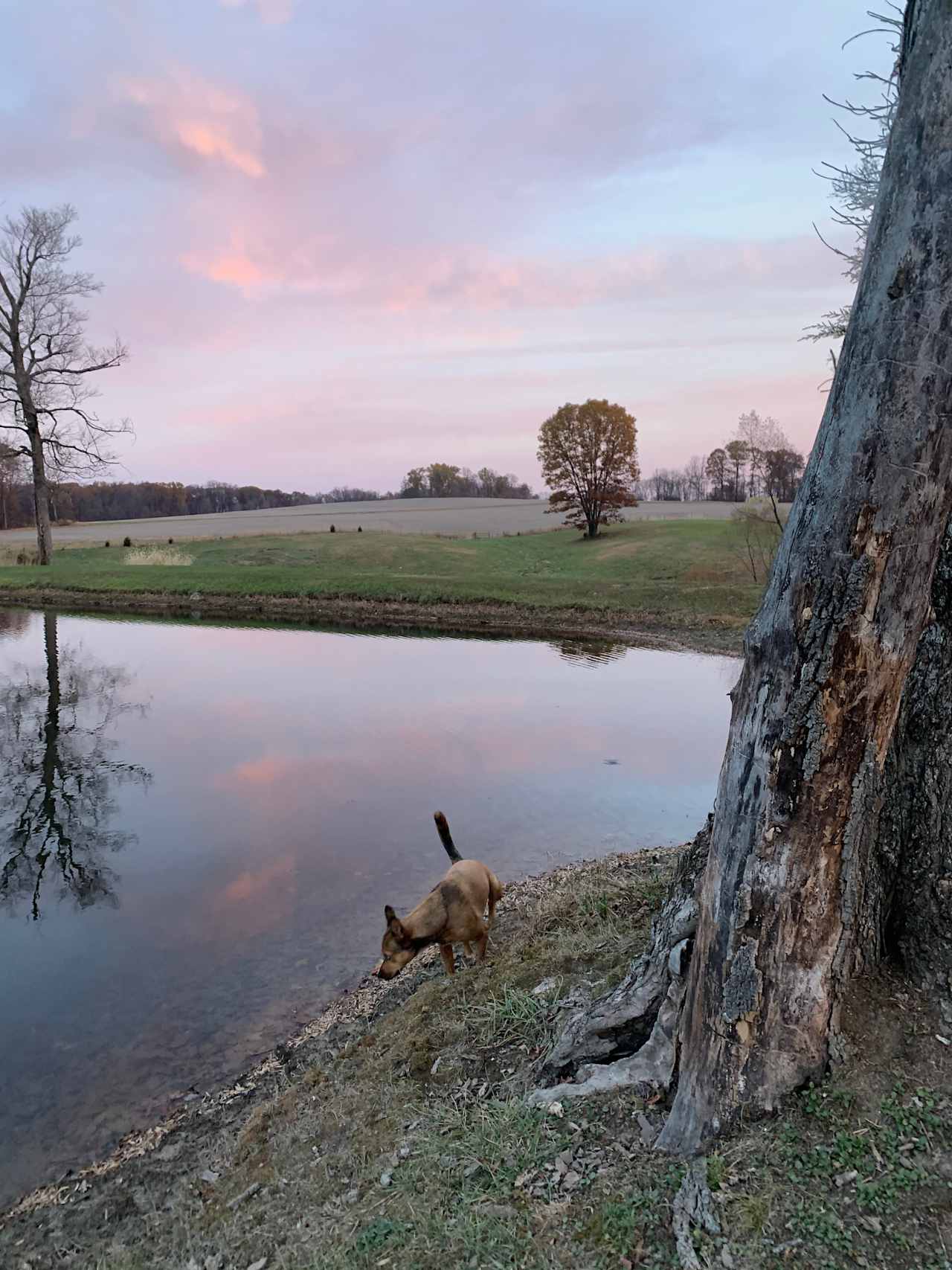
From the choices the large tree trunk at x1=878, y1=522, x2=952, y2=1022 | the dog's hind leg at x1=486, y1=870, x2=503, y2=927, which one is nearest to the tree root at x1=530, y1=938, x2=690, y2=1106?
the large tree trunk at x1=878, y1=522, x2=952, y2=1022

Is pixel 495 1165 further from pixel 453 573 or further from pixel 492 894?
pixel 453 573

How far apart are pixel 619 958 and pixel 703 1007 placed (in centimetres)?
180

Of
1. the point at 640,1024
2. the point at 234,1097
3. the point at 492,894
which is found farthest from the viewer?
the point at 492,894

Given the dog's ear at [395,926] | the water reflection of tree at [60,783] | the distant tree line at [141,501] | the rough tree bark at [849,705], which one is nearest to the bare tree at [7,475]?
the distant tree line at [141,501]

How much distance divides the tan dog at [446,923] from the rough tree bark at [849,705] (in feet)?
8.70

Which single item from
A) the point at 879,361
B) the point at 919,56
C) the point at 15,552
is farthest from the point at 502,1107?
the point at 15,552

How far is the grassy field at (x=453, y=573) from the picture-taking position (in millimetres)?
29625

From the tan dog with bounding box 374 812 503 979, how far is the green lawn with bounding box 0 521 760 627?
2110 cm

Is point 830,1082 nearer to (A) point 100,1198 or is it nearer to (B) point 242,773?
(A) point 100,1198

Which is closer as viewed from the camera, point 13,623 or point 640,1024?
point 640,1024

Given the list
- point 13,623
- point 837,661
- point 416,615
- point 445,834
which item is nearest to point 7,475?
point 13,623

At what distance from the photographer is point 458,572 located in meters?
40.1

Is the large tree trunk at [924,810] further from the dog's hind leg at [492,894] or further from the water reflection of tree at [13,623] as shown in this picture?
the water reflection of tree at [13,623]

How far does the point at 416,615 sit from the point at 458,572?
1113cm
